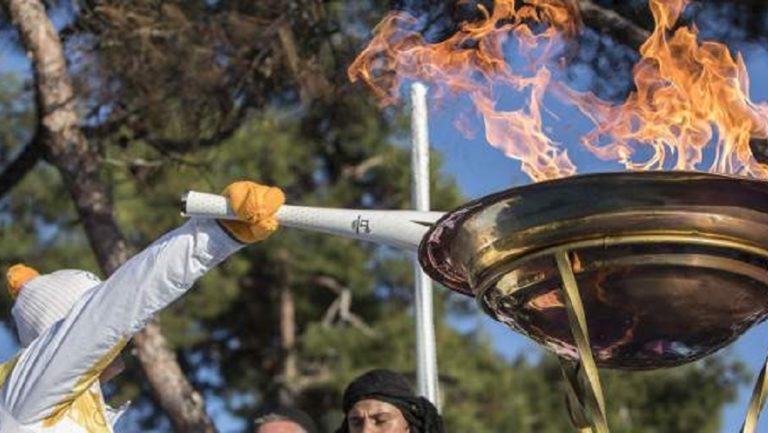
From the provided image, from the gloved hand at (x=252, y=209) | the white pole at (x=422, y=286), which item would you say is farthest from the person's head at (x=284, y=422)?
the gloved hand at (x=252, y=209)

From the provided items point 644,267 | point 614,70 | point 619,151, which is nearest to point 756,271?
point 644,267

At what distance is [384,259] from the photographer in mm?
19016

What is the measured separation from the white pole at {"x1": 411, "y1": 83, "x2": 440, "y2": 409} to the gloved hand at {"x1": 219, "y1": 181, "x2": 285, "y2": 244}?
2.47 metres

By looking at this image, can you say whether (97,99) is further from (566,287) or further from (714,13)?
(566,287)

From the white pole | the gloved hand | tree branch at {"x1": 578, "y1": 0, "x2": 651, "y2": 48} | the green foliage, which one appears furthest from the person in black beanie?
the green foliage

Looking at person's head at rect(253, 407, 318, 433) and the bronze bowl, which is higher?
person's head at rect(253, 407, 318, 433)

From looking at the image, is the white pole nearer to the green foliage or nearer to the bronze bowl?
the bronze bowl

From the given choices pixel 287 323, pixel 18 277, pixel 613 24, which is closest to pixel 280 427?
pixel 18 277

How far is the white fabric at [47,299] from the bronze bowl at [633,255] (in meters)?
0.91

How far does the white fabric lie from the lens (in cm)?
362

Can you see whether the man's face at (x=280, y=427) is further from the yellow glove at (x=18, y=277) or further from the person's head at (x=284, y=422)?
the yellow glove at (x=18, y=277)

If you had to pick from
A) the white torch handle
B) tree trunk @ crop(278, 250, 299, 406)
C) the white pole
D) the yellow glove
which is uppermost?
tree trunk @ crop(278, 250, 299, 406)

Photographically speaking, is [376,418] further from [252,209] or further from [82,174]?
[82,174]

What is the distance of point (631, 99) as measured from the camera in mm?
3740
